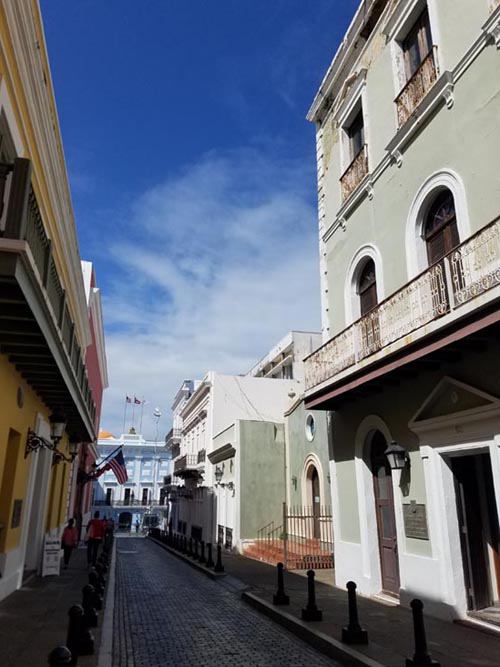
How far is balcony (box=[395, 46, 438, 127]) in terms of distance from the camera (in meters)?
9.17

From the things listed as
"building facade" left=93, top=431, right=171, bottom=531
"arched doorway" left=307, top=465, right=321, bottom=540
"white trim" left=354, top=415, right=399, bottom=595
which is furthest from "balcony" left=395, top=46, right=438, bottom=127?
"building facade" left=93, top=431, right=171, bottom=531

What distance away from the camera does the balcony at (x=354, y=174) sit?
11.5 m

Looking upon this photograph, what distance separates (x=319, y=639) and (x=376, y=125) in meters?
9.57

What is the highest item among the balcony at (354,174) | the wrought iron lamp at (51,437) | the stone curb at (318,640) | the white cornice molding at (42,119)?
the balcony at (354,174)

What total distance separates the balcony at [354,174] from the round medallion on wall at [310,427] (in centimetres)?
989

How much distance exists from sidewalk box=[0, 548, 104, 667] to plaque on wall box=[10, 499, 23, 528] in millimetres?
1231

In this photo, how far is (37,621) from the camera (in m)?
7.57

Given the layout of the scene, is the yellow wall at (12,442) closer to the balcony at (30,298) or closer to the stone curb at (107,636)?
the balcony at (30,298)

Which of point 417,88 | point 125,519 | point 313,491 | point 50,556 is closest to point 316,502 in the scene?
point 313,491

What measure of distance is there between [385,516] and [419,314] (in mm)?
4191

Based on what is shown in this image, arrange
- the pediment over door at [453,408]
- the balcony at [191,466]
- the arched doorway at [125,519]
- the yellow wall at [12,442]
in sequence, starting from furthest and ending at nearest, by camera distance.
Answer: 1. the arched doorway at [125,519]
2. the balcony at [191,466]
3. the yellow wall at [12,442]
4. the pediment over door at [453,408]

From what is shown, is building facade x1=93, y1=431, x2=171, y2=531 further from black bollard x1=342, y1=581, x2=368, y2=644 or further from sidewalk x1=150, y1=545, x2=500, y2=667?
black bollard x1=342, y1=581, x2=368, y2=644

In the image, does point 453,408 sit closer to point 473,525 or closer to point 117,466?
point 473,525

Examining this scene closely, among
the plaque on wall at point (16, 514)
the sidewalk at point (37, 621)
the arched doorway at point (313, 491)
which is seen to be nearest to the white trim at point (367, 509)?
the sidewalk at point (37, 621)
